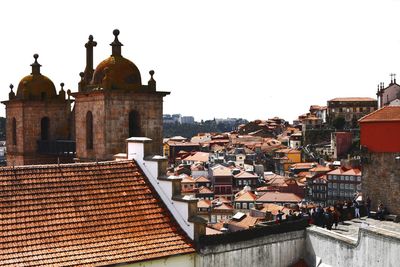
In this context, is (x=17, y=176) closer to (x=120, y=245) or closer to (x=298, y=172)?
(x=120, y=245)

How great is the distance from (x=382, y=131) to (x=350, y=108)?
92.7m

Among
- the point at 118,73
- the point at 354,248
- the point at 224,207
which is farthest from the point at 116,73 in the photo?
the point at 224,207

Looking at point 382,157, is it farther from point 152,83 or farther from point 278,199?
point 278,199

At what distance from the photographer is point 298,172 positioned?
9050 cm

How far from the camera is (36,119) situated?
79.8ft

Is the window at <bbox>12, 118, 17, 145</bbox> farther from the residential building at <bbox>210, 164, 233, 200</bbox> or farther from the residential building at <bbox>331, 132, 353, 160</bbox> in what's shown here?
the residential building at <bbox>331, 132, 353, 160</bbox>

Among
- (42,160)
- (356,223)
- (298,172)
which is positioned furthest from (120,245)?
(298,172)

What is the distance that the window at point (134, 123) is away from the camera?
61.8 ft

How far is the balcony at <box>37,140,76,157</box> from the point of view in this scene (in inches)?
899

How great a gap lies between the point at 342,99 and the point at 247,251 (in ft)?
324

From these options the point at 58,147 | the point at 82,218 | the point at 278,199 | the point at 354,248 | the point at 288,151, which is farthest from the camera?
the point at 288,151

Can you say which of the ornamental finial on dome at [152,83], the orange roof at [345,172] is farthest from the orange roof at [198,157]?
the ornamental finial on dome at [152,83]

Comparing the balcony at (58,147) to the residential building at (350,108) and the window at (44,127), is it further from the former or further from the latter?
the residential building at (350,108)

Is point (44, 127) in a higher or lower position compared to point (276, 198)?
higher
